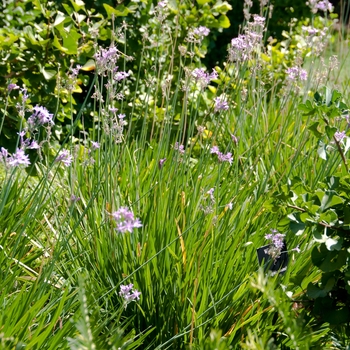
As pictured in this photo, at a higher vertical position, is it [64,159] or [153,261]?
[64,159]

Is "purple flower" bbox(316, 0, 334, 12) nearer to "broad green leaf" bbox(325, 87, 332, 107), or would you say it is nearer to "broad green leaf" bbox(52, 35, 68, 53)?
"broad green leaf" bbox(52, 35, 68, 53)

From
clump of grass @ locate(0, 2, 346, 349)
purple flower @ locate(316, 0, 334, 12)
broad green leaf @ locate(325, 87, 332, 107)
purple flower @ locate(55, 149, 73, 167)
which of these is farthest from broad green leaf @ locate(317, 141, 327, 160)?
purple flower @ locate(316, 0, 334, 12)

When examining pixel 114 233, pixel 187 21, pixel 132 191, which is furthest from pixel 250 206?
pixel 187 21

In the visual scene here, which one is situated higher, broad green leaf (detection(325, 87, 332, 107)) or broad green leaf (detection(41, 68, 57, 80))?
broad green leaf (detection(325, 87, 332, 107))

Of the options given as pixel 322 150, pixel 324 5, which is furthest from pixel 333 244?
pixel 324 5

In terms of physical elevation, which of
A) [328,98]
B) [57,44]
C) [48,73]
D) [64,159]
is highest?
[328,98]

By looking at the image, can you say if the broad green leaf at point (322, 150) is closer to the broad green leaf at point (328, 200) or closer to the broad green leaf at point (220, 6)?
the broad green leaf at point (328, 200)

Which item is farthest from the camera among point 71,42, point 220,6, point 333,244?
point 220,6

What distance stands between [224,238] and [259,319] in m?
0.35

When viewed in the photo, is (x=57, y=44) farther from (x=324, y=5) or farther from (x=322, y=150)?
(x=322, y=150)

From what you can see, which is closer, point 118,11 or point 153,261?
point 153,261

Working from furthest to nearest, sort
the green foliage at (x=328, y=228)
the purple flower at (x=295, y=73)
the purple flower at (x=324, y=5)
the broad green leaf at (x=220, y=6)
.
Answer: the broad green leaf at (x=220, y=6) → the purple flower at (x=324, y=5) → the purple flower at (x=295, y=73) → the green foliage at (x=328, y=228)

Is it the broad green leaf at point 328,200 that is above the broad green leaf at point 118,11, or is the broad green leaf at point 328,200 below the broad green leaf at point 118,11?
above

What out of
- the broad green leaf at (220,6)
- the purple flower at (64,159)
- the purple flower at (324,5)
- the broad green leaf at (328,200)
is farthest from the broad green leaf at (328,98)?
the broad green leaf at (220,6)
